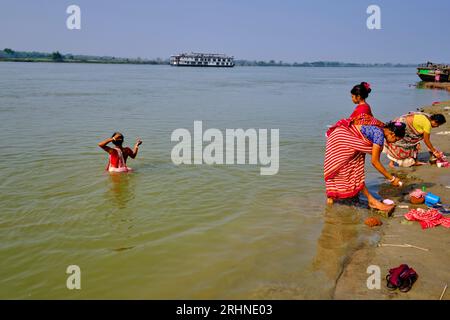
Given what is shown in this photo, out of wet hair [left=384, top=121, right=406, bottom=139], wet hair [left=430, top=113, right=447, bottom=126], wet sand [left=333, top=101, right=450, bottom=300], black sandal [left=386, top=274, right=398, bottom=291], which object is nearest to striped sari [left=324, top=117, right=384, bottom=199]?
wet hair [left=384, top=121, right=406, bottom=139]

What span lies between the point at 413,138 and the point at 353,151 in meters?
3.28

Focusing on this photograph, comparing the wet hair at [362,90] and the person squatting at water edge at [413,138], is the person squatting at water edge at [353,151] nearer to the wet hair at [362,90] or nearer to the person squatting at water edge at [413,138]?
the wet hair at [362,90]

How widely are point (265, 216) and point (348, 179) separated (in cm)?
141

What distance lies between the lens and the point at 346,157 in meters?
5.65

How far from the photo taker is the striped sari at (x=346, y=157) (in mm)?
5566

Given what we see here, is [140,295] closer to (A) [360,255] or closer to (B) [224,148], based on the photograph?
(A) [360,255]

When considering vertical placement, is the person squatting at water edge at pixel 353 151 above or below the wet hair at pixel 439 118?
below

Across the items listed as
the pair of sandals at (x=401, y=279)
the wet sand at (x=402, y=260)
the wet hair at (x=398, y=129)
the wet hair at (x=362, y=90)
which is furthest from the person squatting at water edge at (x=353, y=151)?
the pair of sandals at (x=401, y=279)

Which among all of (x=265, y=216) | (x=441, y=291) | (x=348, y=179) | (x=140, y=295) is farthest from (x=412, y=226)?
(x=140, y=295)

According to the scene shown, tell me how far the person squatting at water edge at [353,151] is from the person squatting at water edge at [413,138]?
227 cm

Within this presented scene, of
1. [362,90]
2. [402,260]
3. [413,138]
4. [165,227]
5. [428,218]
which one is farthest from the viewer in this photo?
[413,138]

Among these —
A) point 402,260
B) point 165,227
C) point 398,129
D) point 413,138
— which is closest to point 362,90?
point 398,129

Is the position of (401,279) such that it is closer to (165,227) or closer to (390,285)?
(390,285)

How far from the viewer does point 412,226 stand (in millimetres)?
5332
